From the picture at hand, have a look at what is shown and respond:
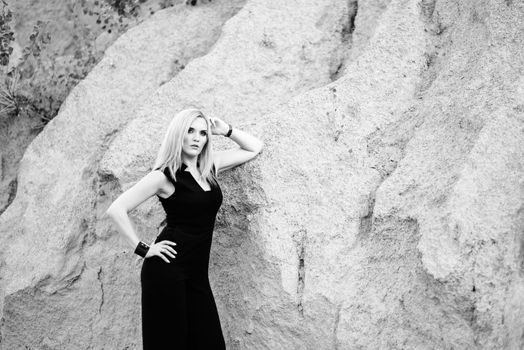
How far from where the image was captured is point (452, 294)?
346 cm

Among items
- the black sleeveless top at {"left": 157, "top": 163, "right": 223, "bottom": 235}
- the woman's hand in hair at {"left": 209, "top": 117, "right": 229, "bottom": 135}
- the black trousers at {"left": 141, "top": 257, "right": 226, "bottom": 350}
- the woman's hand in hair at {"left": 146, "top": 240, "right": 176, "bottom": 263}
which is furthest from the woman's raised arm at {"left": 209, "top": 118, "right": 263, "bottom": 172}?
the black trousers at {"left": 141, "top": 257, "right": 226, "bottom": 350}

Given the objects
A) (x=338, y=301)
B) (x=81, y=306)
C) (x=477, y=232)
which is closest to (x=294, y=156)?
(x=338, y=301)

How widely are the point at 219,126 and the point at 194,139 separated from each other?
277 millimetres

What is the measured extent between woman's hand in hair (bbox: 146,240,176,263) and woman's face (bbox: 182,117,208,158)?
2.05 feet

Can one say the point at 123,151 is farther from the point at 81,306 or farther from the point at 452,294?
the point at 452,294

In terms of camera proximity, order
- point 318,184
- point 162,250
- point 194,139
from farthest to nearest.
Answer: point 318,184, point 194,139, point 162,250

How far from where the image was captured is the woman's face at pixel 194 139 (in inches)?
163

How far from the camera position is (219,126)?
4340 mm

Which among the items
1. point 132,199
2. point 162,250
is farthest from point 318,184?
point 132,199

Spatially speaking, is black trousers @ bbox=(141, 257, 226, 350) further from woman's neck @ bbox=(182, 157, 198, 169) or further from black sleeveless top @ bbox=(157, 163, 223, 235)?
woman's neck @ bbox=(182, 157, 198, 169)

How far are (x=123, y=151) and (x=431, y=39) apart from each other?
2544 mm

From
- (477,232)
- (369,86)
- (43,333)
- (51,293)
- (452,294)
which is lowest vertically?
(43,333)

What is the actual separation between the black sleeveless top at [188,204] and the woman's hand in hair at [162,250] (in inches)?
6.4

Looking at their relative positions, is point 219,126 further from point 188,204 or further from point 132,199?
point 132,199
